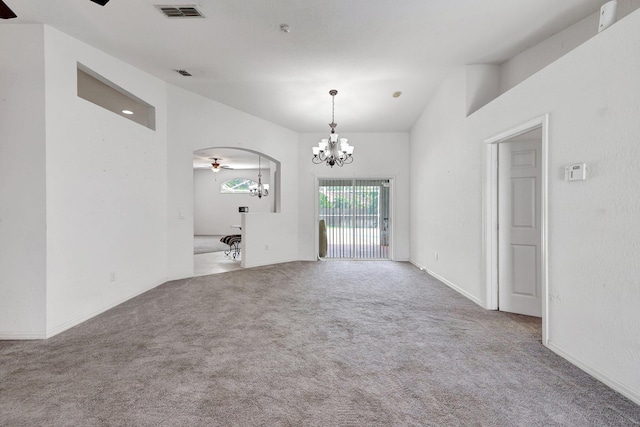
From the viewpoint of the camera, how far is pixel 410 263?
6.86 meters

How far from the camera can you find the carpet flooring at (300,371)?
1.75 metres

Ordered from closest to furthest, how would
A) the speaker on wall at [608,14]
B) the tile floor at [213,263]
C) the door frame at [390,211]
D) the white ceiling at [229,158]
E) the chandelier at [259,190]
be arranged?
the speaker on wall at [608,14], the tile floor at [213,263], the door frame at [390,211], the white ceiling at [229,158], the chandelier at [259,190]

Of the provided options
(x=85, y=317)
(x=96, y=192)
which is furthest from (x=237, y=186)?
(x=85, y=317)

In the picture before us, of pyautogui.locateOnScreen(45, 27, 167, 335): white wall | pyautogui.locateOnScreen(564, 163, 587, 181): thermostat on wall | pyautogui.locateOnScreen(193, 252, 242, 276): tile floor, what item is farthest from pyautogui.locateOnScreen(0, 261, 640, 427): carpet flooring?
pyautogui.locateOnScreen(193, 252, 242, 276): tile floor

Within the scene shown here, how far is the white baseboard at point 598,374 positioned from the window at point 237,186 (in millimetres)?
12290

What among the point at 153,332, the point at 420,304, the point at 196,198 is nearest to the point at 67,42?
the point at 153,332

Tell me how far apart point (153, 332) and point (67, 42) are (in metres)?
3.13

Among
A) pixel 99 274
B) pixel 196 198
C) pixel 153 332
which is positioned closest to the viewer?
pixel 153 332

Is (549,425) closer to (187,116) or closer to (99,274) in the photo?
(99,274)

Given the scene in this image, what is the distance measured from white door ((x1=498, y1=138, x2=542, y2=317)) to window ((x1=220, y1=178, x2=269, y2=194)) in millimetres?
11216

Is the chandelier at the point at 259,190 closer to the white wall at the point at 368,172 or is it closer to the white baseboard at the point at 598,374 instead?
the white wall at the point at 368,172

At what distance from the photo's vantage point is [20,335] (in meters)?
2.84

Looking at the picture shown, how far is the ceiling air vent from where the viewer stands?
2.88m

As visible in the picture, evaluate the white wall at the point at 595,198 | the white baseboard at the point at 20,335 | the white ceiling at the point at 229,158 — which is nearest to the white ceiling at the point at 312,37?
the white wall at the point at 595,198
